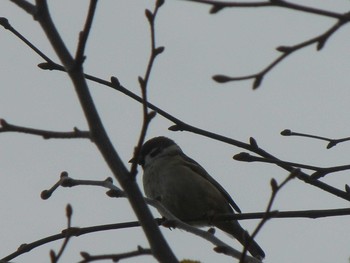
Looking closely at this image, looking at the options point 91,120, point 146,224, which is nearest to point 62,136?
point 91,120

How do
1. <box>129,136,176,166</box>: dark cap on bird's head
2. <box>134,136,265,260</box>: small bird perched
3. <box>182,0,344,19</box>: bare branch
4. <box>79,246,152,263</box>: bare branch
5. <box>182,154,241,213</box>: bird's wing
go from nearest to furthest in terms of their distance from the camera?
<box>182,0,344,19</box>: bare branch
<box>79,246,152,263</box>: bare branch
<box>134,136,265,260</box>: small bird perched
<box>182,154,241,213</box>: bird's wing
<box>129,136,176,166</box>: dark cap on bird's head

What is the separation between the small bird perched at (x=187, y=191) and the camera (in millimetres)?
6734

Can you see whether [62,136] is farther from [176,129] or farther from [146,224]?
[176,129]

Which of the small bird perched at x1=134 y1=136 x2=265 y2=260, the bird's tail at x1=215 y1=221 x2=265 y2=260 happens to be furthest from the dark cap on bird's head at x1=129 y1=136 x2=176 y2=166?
the bird's tail at x1=215 y1=221 x2=265 y2=260

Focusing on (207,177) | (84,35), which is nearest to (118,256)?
(84,35)

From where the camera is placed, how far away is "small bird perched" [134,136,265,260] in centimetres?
673

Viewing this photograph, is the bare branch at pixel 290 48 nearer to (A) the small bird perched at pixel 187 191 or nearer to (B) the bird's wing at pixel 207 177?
(A) the small bird perched at pixel 187 191

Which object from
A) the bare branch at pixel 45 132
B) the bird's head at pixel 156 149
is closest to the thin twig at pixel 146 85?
the bare branch at pixel 45 132

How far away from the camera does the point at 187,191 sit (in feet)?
22.4

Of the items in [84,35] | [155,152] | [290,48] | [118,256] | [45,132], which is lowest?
[118,256]

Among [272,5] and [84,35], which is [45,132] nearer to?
[84,35]

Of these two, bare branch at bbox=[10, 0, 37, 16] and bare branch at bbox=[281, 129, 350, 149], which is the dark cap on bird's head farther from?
bare branch at bbox=[10, 0, 37, 16]

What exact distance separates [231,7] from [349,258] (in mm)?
805

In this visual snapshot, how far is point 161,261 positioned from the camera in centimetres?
232
